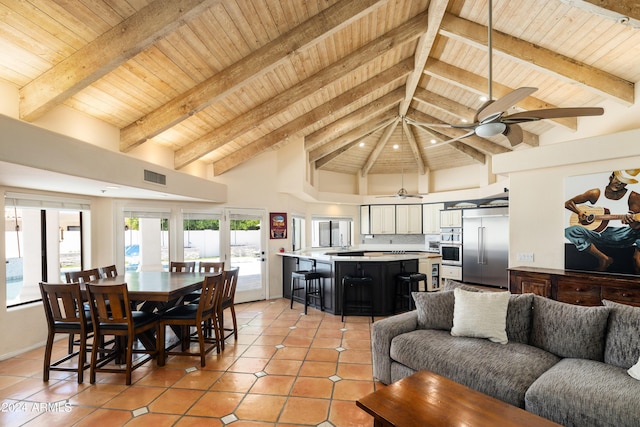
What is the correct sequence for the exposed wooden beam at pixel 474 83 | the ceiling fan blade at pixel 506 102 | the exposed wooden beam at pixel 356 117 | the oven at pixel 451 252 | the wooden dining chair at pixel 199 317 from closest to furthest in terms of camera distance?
the ceiling fan blade at pixel 506 102 < the wooden dining chair at pixel 199 317 < the exposed wooden beam at pixel 474 83 < the exposed wooden beam at pixel 356 117 < the oven at pixel 451 252

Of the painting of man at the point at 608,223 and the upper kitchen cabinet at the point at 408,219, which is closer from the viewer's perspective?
the painting of man at the point at 608,223

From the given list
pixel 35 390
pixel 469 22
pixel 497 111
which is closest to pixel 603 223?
pixel 497 111

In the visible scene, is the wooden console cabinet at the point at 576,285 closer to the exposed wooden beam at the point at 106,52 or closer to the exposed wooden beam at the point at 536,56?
the exposed wooden beam at the point at 536,56

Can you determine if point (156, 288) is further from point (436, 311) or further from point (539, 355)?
point (539, 355)

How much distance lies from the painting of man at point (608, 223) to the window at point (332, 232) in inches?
223

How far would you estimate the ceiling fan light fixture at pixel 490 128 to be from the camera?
2.88 m

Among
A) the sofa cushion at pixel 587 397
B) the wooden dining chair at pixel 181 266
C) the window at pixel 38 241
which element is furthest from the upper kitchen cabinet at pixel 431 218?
the window at pixel 38 241

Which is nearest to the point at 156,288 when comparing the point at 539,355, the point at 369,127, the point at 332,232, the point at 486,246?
the point at 539,355

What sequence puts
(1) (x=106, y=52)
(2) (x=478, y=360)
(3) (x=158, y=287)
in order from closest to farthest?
(2) (x=478, y=360)
(1) (x=106, y=52)
(3) (x=158, y=287)

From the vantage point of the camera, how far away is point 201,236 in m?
5.98

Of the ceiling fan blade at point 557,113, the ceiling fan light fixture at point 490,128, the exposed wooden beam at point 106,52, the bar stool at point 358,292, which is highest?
the exposed wooden beam at point 106,52

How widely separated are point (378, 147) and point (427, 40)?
4.35 m

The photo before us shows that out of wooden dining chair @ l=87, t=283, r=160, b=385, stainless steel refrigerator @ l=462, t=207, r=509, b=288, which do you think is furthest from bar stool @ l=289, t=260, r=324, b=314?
stainless steel refrigerator @ l=462, t=207, r=509, b=288

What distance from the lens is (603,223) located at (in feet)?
13.3
